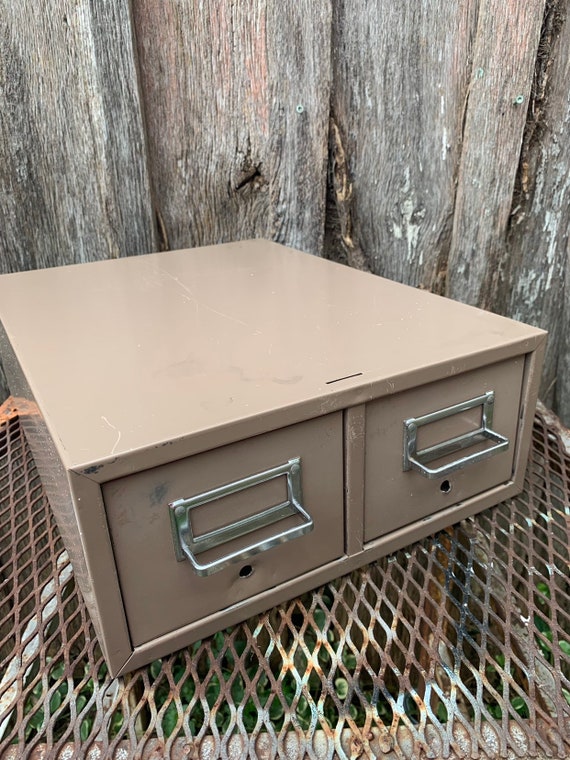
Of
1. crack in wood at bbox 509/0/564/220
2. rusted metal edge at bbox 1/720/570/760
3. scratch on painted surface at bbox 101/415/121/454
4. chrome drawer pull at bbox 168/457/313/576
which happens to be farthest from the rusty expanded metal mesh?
crack in wood at bbox 509/0/564/220

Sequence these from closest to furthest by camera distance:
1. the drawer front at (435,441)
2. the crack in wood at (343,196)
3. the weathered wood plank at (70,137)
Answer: the drawer front at (435,441), the weathered wood plank at (70,137), the crack in wood at (343,196)

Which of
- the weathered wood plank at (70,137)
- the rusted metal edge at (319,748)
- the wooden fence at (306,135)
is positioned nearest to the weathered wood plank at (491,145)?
the wooden fence at (306,135)

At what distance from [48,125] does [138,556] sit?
0.91 m

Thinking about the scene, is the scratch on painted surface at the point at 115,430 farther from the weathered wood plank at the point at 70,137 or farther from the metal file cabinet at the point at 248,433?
the weathered wood plank at the point at 70,137

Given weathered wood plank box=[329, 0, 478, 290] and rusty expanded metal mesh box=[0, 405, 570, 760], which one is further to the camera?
weathered wood plank box=[329, 0, 478, 290]

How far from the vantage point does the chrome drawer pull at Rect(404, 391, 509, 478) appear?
76 cm

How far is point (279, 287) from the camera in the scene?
1.00m

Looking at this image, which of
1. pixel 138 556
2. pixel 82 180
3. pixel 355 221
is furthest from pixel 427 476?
pixel 82 180

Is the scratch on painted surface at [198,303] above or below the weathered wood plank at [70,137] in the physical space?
below

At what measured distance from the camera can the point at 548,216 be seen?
4.16 feet

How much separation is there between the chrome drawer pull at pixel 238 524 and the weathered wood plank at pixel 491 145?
83 centimetres

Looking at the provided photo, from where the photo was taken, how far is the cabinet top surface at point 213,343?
62 cm

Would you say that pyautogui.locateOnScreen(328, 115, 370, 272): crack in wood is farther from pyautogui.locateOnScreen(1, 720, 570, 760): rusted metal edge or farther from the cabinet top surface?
pyautogui.locateOnScreen(1, 720, 570, 760): rusted metal edge

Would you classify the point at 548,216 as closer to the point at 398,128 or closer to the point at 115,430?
the point at 398,128
